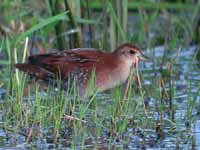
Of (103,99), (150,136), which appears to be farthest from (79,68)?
(150,136)

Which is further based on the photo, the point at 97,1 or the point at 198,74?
the point at 97,1

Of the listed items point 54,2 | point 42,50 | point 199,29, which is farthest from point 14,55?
point 199,29

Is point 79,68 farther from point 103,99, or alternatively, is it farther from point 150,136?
point 150,136

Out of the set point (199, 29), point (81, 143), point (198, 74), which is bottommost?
point (81, 143)

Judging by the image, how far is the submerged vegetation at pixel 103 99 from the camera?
6504 millimetres

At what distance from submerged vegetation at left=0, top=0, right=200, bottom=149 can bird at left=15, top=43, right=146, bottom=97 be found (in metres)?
0.15

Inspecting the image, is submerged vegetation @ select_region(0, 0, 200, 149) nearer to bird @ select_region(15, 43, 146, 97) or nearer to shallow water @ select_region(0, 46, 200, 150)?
shallow water @ select_region(0, 46, 200, 150)

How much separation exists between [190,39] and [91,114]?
4091 millimetres

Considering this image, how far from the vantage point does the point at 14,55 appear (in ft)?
27.7

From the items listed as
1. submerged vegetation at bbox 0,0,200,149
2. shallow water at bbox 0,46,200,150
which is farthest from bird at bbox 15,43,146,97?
shallow water at bbox 0,46,200,150

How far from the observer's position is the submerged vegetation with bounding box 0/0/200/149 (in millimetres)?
6504

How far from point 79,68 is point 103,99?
0.41 m

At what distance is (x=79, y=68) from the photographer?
8.43 m

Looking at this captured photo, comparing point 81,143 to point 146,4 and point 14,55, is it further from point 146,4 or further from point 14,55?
point 146,4
